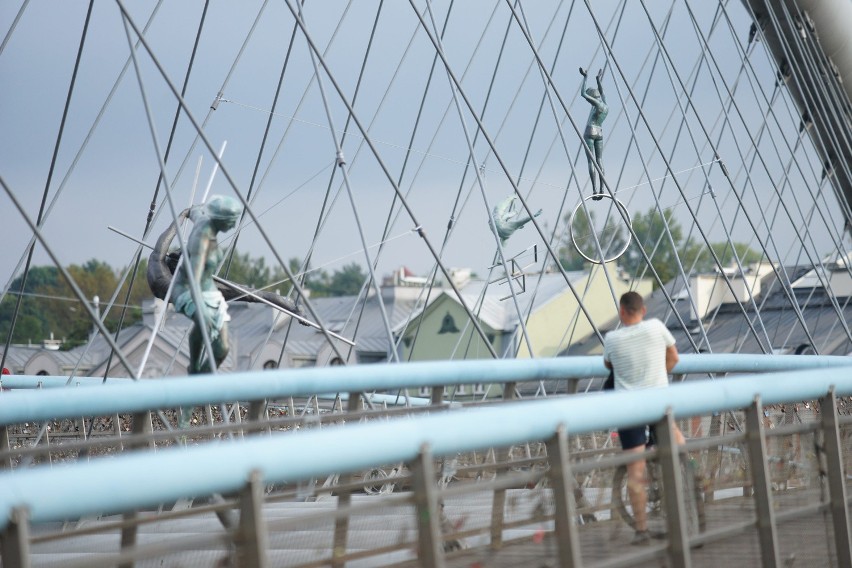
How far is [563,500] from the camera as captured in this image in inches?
151

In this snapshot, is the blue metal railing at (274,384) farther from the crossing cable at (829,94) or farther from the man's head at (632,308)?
the crossing cable at (829,94)

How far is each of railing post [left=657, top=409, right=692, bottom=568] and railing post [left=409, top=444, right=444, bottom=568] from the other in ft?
3.39

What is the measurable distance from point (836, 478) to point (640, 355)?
0.93 metres

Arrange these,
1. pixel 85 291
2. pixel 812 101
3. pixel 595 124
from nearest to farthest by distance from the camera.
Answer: pixel 595 124, pixel 812 101, pixel 85 291

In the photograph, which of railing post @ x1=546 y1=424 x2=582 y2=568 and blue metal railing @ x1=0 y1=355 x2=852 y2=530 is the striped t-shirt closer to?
blue metal railing @ x1=0 y1=355 x2=852 y2=530

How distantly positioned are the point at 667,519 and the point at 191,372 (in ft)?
18.7

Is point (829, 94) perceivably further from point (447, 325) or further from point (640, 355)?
point (447, 325)

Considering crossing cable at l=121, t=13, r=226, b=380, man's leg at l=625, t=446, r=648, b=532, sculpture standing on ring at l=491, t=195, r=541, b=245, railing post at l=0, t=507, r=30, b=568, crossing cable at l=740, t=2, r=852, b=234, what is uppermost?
crossing cable at l=740, t=2, r=852, b=234

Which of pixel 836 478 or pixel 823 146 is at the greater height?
pixel 823 146

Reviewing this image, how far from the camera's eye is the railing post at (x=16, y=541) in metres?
2.57

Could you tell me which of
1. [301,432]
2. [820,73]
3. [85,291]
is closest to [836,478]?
[301,432]

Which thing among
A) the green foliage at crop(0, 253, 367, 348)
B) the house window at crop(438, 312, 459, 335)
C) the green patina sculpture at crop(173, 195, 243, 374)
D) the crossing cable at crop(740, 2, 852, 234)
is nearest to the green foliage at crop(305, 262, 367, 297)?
the green foliage at crop(0, 253, 367, 348)

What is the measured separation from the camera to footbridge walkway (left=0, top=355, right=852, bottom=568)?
9.53ft

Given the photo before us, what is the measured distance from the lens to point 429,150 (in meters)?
17.5
